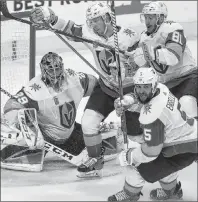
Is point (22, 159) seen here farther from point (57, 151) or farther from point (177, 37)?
point (177, 37)

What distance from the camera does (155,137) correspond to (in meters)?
2.46

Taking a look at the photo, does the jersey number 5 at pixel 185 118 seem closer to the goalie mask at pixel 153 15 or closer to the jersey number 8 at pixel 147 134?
the jersey number 8 at pixel 147 134

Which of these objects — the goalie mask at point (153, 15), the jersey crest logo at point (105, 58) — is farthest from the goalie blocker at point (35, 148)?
the goalie mask at point (153, 15)

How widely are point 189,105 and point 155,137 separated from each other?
1.79 feet

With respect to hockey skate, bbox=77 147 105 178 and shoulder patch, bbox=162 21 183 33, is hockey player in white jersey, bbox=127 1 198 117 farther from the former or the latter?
hockey skate, bbox=77 147 105 178

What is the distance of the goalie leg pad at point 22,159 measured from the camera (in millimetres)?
3348

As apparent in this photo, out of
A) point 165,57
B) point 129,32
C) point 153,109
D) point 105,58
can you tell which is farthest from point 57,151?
point 153,109

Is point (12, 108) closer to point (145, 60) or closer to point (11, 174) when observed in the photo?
point (11, 174)

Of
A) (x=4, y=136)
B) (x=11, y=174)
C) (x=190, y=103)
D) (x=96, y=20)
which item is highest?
(x=96, y=20)

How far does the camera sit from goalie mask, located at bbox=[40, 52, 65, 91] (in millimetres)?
3076

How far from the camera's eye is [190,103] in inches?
116

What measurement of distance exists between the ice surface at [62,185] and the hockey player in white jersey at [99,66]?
10 centimetres

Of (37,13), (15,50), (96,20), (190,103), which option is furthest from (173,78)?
(15,50)

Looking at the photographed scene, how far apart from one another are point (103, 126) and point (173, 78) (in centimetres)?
57
